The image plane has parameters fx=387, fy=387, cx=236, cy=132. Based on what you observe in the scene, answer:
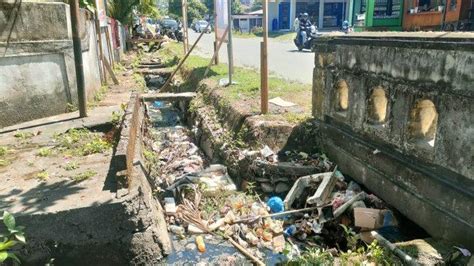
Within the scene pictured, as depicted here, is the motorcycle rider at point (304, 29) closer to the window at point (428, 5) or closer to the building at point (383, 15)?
the building at point (383, 15)

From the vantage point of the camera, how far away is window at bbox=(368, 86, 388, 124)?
16.3ft

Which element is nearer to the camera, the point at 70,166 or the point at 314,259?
the point at 314,259

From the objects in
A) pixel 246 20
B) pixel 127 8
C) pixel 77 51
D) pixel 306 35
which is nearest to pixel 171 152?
pixel 77 51

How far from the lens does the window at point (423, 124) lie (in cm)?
429

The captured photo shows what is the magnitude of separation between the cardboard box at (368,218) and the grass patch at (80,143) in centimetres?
365

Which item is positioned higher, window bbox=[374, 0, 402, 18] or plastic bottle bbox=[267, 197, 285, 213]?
window bbox=[374, 0, 402, 18]

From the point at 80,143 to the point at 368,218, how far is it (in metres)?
4.32

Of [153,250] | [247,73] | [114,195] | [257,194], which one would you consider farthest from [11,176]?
[247,73]

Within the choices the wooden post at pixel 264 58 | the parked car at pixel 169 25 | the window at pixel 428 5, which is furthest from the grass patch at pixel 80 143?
the parked car at pixel 169 25

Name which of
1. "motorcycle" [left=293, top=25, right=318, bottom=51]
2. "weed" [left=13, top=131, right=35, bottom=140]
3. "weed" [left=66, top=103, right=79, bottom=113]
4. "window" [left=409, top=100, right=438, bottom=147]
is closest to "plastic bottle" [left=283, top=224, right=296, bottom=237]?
"window" [left=409, top=100, right=438, bottom=147]

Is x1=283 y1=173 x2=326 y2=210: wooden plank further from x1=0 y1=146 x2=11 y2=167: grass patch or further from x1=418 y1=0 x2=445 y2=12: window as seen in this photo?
x1=418 y1=0 x2=445 y2=12: window

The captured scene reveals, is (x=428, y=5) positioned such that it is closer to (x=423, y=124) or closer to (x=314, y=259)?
(x=423, y=124)

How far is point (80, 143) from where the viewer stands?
602 centimetres

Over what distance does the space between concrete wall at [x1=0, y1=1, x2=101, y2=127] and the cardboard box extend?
575 centimetres
